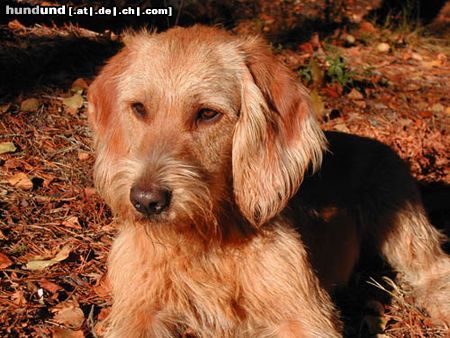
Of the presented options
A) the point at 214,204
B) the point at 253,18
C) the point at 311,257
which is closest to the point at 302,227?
the point at 311,257

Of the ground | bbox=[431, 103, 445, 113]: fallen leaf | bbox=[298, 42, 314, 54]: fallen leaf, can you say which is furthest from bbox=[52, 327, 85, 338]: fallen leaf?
bbox=[298, 42, 314, 54]: fallen leaf

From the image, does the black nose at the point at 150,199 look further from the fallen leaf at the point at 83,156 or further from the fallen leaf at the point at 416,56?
the fallen leaf at the point at 416,56

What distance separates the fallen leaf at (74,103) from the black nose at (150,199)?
8.55ft

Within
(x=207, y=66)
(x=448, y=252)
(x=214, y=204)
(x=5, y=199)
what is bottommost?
(x=448, y=252)

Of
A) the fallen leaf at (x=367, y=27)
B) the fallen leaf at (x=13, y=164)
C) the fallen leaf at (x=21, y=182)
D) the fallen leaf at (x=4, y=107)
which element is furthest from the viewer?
the fallen leaf at (x=367, y=27)

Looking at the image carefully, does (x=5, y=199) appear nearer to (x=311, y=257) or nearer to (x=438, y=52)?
(x=311, y=257)

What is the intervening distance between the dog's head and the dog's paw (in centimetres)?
165

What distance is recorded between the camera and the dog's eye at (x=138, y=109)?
11.1 feet

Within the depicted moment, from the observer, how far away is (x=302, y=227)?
3.93m

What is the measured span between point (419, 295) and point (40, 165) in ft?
9.20

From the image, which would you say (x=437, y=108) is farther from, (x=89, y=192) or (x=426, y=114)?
(x=89, y=192)

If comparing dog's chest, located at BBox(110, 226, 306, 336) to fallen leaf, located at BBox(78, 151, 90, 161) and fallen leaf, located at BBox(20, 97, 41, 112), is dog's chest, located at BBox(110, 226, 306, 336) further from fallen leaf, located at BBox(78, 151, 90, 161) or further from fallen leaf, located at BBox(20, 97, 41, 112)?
fallen leaf, located at BBox(20, 97, 41, 112)

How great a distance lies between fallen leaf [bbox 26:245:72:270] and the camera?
4.04 meters

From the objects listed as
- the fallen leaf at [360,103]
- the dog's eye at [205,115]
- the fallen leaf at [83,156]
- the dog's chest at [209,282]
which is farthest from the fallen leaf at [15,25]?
the dog's eye at [205,115]
